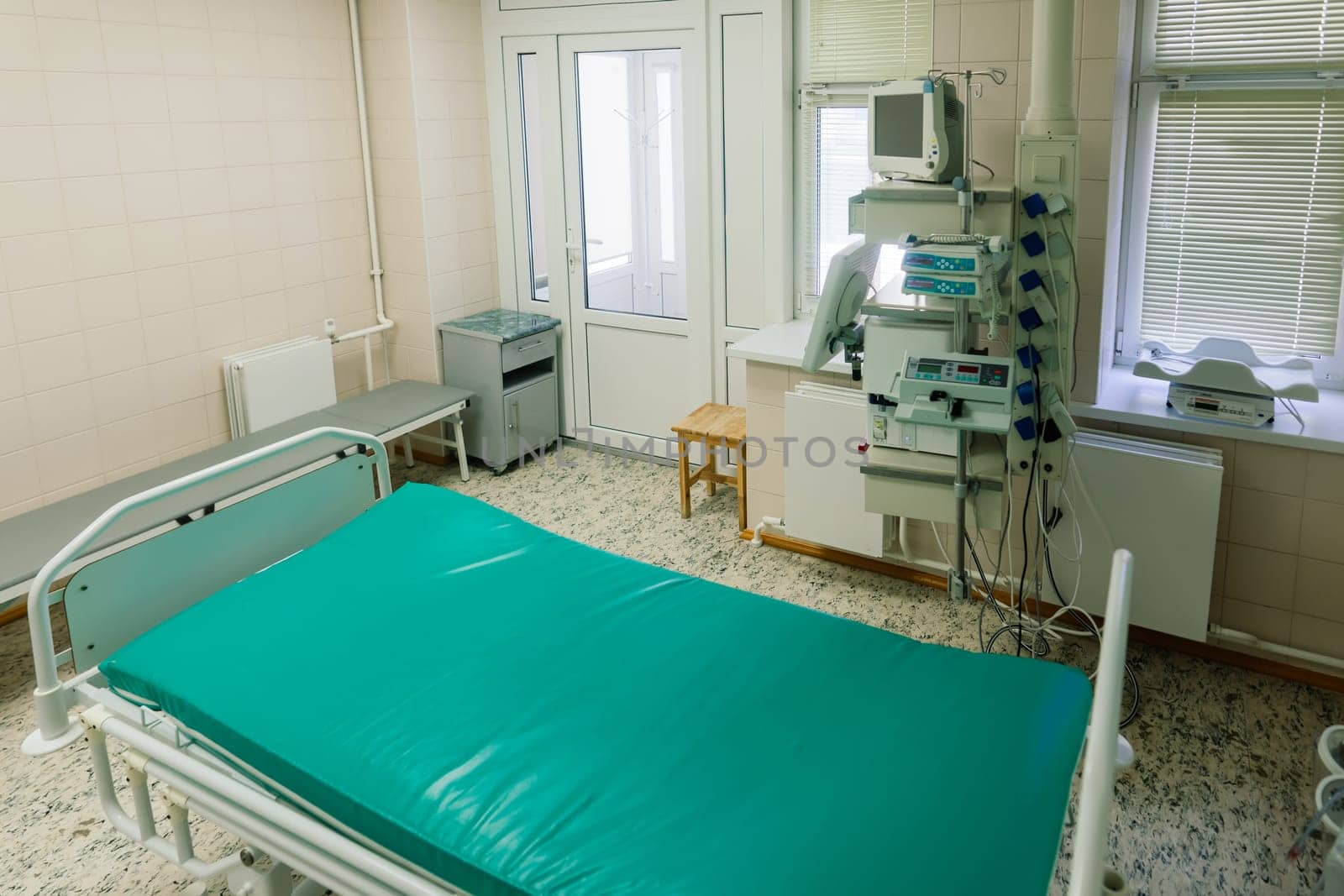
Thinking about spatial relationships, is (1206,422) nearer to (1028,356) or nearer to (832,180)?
(1028,356)

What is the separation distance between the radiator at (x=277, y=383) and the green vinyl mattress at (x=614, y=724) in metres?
1.84

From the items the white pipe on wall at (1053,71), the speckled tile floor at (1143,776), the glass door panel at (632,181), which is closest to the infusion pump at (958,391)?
the white pipe on wall at (1053,71)

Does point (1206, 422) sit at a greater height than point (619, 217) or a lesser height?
lesser

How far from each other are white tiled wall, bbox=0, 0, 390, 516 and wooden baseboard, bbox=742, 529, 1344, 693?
9.53 feet

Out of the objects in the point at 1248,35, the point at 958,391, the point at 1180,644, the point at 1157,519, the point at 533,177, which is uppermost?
the point at 1248,35

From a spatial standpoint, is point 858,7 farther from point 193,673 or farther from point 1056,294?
point 193,673

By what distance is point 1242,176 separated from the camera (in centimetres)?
372

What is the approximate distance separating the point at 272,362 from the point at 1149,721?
3.88m

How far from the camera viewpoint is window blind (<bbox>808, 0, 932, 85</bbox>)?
4188 millimetres

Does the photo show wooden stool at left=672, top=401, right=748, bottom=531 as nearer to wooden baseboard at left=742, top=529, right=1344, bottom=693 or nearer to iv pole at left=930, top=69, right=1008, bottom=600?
wooden baseboard at left=742, top=529, right=1344, bottom=693

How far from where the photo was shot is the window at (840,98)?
4.23 meters

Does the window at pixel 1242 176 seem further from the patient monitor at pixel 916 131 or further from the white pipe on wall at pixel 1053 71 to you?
the patient monitor at pixel 916 131

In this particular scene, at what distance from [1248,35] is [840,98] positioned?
1540 mm

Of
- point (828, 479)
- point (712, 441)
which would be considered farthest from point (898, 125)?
point (712, 441)
